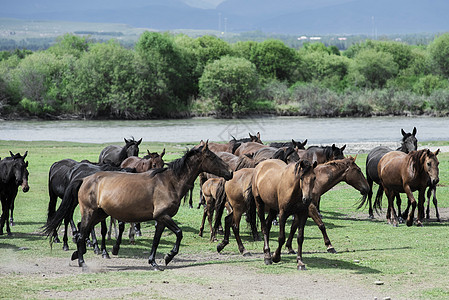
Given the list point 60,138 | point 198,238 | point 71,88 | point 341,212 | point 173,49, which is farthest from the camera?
point 173,49

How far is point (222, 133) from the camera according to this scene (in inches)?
2239

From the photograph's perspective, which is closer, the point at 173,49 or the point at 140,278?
the point at 140,278

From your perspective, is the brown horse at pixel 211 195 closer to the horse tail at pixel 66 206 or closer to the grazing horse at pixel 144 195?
the grazing horse at pixel 144 195

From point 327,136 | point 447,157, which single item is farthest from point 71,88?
point 447,157

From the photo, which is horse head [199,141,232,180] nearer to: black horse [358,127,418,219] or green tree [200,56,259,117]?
black horse [358,127,418,219]

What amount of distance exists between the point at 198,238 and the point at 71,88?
226 ft

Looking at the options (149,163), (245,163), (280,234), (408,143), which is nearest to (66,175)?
(149,163)

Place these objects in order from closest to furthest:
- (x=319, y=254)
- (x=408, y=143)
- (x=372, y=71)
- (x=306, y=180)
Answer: (x=306, y=180) < (x=319, y=254) < (x=408, y=143) < (x=372, y=71)

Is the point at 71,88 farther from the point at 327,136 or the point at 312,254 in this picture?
the point at 312,254

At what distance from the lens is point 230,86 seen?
83250 mm

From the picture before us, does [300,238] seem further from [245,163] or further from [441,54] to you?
[441,54]

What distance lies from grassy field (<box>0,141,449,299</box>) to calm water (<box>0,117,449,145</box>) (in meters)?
30.1

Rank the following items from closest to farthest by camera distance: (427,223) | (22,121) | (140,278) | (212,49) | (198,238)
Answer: (140,278), (198,238), (427,223), (22,121), (212,49)

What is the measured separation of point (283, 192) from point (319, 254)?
190cm
